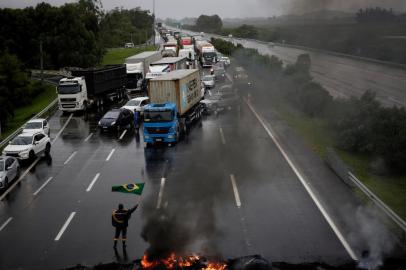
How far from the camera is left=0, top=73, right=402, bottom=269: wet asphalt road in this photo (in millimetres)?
16125

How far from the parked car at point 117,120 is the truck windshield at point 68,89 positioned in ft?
24.8

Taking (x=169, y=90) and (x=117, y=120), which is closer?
(x=169, y=90)

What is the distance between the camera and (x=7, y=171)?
2425 centimetres

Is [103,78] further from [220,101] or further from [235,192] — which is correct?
[235,192]

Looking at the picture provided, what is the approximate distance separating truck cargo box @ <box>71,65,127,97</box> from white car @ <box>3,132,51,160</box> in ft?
50.5

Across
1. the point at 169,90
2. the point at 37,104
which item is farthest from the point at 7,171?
the point at 37,104

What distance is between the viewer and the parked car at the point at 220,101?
4389cm

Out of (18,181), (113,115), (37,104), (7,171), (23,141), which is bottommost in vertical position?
(37,104)

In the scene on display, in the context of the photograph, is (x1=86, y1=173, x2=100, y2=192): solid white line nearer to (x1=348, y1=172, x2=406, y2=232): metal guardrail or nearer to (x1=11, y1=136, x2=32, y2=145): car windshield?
(x1=11, y1=136, x2=32, y2=145): car windshield

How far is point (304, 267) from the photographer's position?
14516mm

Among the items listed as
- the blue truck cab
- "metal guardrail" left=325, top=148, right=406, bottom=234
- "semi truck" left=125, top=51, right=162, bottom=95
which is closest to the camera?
"metal guardrail" left=325, top=148, right=406, bottom=234

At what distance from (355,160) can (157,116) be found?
1302 centimetres

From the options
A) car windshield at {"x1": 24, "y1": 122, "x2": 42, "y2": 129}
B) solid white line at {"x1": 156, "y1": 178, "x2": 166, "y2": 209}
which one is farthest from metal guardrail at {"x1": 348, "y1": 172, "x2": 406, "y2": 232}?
car windshield at {"x1": 24, "y1": 122, "x2": 42, "y2": 129}

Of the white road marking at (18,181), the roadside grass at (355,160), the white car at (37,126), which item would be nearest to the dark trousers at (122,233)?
the white road marking at (18,181)
